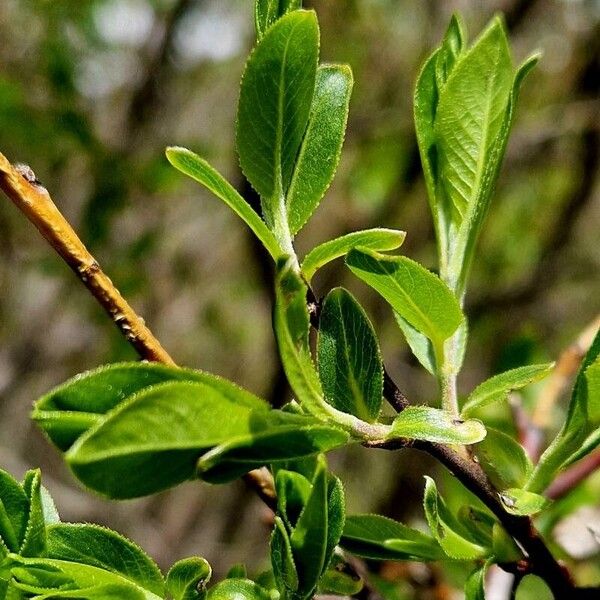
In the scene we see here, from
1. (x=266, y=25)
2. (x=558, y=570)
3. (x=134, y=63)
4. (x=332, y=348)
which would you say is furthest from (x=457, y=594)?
(x=134, y=63)

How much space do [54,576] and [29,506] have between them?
37 millimetres

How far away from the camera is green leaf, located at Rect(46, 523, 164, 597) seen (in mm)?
397

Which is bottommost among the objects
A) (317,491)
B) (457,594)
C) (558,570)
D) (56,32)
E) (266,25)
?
(457,594)

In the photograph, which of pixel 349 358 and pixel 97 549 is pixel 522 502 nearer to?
pixel 349 358

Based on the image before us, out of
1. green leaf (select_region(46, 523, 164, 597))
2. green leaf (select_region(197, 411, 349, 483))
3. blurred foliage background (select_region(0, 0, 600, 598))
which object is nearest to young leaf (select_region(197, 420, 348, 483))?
green leaf (select_region(197, 411, 349, 483))

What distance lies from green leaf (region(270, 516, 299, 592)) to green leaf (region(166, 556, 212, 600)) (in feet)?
0.12

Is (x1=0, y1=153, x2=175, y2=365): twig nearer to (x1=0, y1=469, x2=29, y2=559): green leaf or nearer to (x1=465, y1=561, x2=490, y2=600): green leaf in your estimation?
(x1=0, y1=469, x2=29, y2=559): green leaf

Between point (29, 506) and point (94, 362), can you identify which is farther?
point (94, 362)

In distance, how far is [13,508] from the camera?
39 centimetres

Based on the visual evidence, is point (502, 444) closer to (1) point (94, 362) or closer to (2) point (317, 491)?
(2) point (317, 491)

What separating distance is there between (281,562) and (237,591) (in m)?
0.04

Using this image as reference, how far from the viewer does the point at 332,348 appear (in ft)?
1.40

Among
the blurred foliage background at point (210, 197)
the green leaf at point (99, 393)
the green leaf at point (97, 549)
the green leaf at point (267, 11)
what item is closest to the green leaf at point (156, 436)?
the green leaf at point (99, 393)

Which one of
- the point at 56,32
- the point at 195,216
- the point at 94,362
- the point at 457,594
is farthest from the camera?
the point at 195,216
